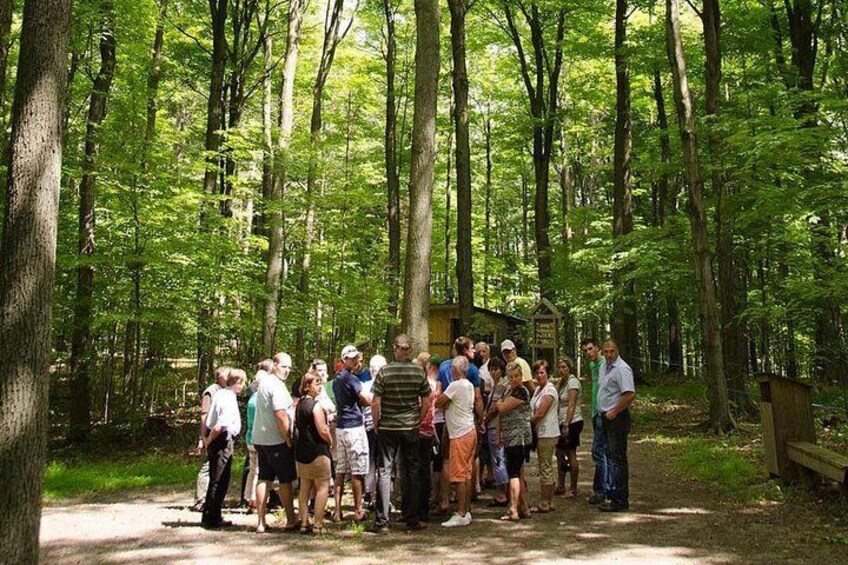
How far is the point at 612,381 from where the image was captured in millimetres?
7164

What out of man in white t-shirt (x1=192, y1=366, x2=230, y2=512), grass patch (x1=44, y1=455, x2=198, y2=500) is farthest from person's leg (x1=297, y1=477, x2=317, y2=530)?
grass patch (x1=44, y1=455, x2=198, y2=500)

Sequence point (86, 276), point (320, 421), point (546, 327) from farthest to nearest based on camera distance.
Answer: point (546, 327)
point (86, 276)
point (320, 421)

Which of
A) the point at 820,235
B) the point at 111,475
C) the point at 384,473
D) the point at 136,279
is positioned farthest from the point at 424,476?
the point at 820,235

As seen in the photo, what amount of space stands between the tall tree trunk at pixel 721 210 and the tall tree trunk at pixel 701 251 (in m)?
0.43

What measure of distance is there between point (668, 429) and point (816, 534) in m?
7.52

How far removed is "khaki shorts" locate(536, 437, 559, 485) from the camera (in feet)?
23.1

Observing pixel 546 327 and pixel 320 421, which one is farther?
pixel 546 327

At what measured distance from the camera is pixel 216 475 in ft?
21.9

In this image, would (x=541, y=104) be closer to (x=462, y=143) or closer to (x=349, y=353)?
(x=462, y=143)

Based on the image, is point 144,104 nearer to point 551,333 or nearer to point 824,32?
point 551,333

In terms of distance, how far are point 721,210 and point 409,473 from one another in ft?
30.1

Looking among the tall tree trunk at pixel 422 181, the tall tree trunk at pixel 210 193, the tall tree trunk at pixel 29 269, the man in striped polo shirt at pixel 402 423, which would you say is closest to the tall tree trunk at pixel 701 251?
the tall tree trunk at pixel 422 181

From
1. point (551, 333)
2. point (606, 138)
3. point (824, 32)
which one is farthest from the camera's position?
point (606, 138)

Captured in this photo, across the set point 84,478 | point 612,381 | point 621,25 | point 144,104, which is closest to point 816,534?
point 612,381
